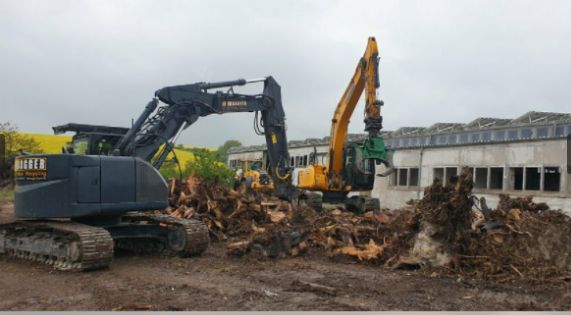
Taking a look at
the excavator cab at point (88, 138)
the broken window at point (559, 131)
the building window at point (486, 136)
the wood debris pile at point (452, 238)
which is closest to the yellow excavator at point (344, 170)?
the wood debris pile at point (452, 238)

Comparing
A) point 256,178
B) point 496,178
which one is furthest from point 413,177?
point 256,178

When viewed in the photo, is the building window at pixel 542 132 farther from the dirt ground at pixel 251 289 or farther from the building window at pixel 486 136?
the dirt ground at pixel 251 289

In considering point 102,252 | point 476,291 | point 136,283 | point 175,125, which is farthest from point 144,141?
point 476,291

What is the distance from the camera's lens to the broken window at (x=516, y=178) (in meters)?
24.8

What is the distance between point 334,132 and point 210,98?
4.97 meters

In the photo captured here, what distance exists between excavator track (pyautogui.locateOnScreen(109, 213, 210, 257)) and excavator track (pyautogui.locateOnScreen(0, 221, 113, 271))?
1186mm

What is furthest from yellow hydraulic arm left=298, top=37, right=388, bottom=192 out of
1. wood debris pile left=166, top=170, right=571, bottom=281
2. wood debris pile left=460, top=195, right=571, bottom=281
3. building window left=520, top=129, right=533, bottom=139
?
building window left=520, top=129, right=533, bottom=139

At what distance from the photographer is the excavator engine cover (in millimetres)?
9008

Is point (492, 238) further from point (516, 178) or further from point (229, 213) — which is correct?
point (516, 178)

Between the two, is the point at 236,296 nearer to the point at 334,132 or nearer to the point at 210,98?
the point at 210,98

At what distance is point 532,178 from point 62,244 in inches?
846

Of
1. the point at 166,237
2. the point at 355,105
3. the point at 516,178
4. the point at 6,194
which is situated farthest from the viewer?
the point at 6,194

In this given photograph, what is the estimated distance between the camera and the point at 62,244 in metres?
8.63

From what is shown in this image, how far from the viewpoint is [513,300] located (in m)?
6.93
